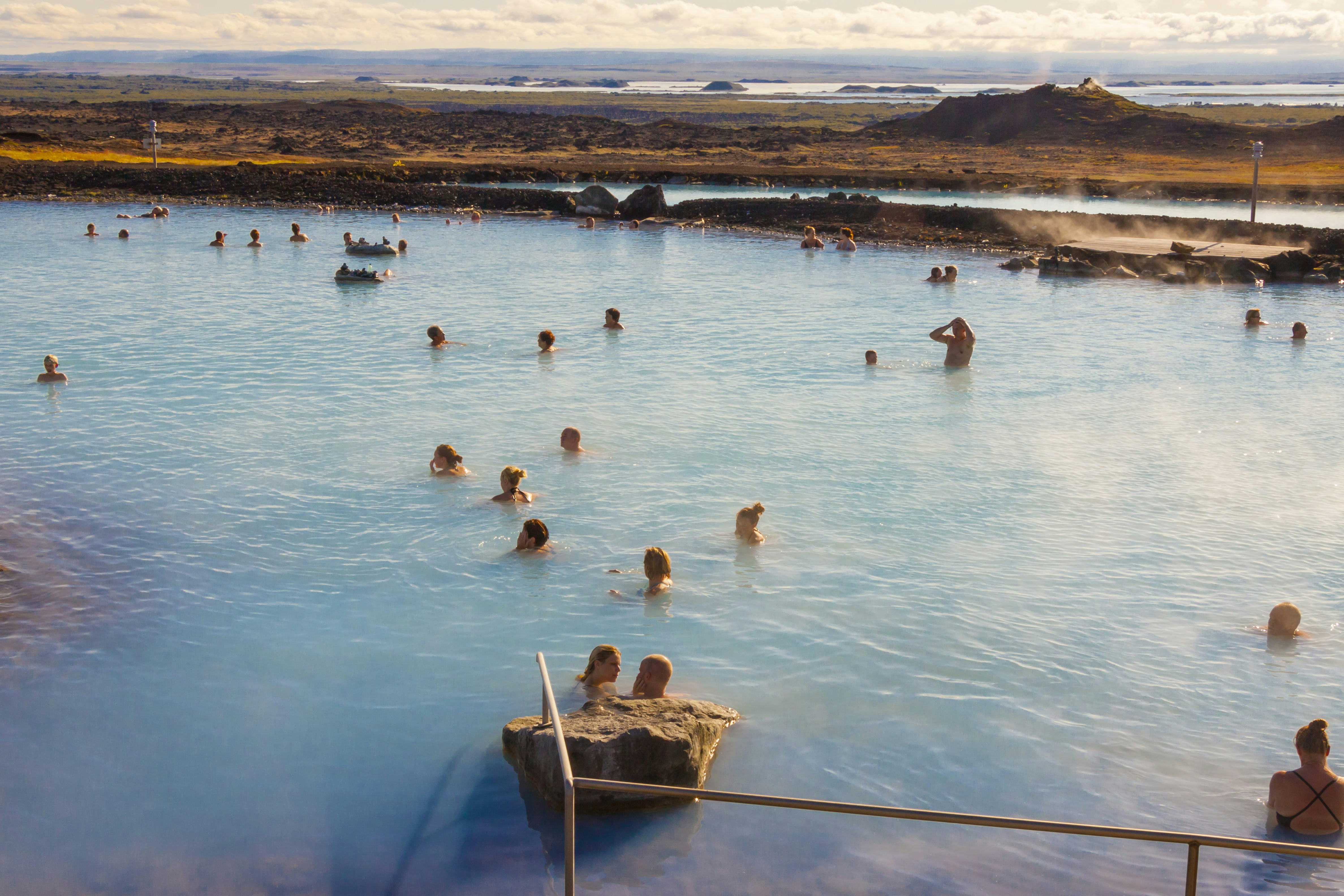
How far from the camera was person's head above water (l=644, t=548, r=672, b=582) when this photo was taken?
8625 millimetres

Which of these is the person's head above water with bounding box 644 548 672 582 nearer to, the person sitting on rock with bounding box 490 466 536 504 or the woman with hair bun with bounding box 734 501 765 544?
the woman with hair bun with bounding box 734 501 765 544

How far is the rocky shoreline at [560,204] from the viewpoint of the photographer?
2727 centimetres

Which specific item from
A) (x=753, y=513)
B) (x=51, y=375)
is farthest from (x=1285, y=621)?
(x=51, y=375)

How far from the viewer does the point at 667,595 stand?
8.78m

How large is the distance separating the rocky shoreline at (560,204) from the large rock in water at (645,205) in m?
0.42

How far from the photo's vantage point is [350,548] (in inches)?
380

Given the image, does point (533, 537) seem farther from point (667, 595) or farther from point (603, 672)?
point (603, 672)

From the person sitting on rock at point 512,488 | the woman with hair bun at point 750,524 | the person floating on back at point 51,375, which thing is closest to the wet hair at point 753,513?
the woman with hair bun at point 750,524

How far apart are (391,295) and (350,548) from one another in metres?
12.5

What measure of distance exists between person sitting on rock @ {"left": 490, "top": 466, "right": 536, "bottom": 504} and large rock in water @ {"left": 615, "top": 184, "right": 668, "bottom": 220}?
23198mm

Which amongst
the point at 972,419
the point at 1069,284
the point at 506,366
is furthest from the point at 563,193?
the point at 972,419

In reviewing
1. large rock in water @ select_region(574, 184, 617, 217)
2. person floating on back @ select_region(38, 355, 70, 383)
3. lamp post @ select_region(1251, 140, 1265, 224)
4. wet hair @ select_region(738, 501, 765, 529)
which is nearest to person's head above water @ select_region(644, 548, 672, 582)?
wet hair @ select_region(738, 501, 765, 529)

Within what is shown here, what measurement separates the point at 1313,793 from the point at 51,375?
48.0 feet

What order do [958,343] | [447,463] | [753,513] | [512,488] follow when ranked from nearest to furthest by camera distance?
[753,513]
[512,488]
[447,463]
[958,343]
